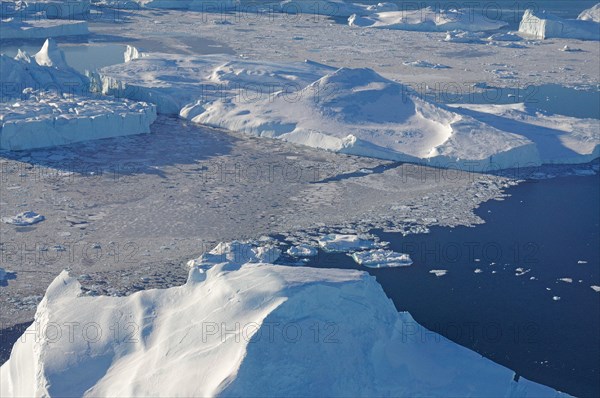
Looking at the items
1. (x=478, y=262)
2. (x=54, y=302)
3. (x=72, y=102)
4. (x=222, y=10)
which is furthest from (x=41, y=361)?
(x=222, y=10)

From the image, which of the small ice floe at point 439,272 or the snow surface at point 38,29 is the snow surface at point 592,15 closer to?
the snow surface at point 38,29

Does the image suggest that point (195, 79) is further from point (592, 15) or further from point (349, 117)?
point (592, 15)

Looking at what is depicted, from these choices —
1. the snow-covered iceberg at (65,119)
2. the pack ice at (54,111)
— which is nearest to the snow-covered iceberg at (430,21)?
the pack ice at (54,111)

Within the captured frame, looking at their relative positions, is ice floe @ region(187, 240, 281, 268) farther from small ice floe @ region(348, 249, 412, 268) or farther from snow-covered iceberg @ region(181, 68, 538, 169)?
snow-covered iceberg @ region(181, 68, 538, 169)

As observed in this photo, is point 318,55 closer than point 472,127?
No

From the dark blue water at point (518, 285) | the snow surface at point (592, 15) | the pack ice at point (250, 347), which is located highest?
the snow surface at point (592, 15)

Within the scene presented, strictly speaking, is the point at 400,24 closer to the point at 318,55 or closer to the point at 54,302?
the point at 318,55

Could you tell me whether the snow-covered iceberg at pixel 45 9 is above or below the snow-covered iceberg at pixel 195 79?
above
